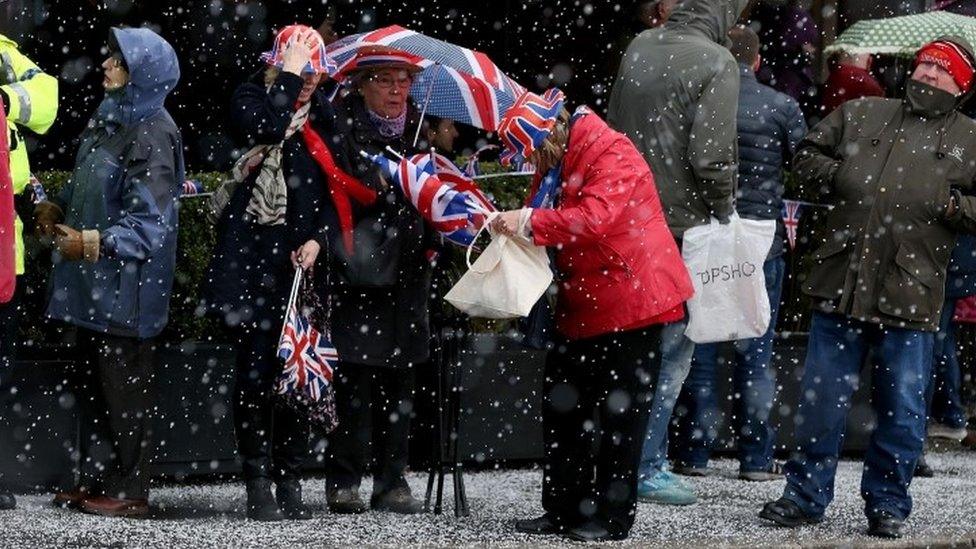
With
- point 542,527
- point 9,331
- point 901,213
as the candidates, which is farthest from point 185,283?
point 901,213

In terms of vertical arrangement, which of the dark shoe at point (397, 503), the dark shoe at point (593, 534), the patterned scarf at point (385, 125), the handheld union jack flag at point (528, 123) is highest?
the patterned scarf at point (385, 125)

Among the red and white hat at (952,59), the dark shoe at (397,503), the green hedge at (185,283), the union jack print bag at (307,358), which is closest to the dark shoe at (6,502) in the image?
the green hedge at (185,283)

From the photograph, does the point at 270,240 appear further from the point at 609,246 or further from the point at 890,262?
the point at 890,262

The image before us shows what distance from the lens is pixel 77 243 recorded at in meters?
9.32

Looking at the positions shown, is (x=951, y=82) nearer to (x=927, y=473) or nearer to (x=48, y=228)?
(x=927, y=473)

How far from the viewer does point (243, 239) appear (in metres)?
9.50

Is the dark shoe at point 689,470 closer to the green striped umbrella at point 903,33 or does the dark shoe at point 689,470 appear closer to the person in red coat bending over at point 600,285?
the person in red coat bending over at point 600,285

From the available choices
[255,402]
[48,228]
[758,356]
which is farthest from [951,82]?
[48,228]

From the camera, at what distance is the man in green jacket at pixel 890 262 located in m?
9.48

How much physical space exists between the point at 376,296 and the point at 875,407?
7.32 feet

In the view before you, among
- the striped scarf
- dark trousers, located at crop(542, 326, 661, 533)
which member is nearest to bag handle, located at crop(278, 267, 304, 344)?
the striped scarf

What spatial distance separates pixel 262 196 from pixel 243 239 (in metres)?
0.21

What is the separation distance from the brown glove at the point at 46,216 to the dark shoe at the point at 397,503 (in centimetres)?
188

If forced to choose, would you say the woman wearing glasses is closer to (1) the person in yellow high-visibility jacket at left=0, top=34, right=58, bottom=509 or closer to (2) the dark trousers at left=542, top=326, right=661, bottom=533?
(2) the dark trousers at left=542, top=326, right=661, bottom=533
